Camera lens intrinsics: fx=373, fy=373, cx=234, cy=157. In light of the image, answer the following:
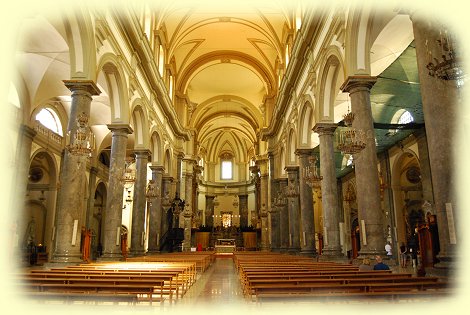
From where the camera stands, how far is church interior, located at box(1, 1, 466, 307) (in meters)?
6.17

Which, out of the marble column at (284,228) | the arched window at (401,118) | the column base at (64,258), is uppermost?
the arched window at (401,118)

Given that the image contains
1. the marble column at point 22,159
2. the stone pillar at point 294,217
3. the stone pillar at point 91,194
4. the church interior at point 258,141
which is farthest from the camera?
the stone pillar at point 91,194

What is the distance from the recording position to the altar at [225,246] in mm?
36031

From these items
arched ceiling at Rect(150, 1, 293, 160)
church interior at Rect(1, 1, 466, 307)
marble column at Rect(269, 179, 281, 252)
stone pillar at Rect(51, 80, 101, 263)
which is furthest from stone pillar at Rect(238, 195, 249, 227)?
stone pillar at Rect(51, 80, 101, 263)

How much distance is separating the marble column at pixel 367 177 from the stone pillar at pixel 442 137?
3281 mm

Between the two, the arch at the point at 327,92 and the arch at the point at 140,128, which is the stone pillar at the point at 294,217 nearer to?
the arch at the point at 327,92

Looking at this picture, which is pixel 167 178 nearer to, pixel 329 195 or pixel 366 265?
pixel 329 195

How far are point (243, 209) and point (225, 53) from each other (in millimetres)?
22837

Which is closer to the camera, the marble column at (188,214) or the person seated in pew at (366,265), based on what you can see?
the person seated in pew at (366,265)

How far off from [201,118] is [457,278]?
3265 cm

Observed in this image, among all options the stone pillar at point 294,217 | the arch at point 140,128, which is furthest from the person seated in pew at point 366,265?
the arch at point 140,128

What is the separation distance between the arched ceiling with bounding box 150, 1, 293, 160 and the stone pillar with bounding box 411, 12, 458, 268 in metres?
14.6

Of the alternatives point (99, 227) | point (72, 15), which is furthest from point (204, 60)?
point (72, 15)

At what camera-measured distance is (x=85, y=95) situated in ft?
35.9
